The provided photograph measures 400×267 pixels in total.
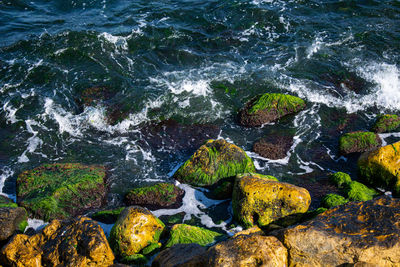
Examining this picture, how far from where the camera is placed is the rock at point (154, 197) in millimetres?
7641

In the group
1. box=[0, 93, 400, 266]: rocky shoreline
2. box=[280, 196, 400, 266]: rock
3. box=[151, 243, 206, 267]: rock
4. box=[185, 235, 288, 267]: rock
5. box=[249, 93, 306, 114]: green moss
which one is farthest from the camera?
box=[249, 93, 306, 114]: green moss

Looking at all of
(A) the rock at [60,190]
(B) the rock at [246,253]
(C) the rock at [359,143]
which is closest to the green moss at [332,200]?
(C) the rock at [359,143]

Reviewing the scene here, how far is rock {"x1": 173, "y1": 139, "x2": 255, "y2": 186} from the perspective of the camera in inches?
319

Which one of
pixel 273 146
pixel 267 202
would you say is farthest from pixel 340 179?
pixel 267 202

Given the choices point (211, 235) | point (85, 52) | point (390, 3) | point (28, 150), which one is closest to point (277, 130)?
point (211, 235)

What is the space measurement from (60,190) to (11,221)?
1205mm

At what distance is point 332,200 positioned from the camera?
7191mm

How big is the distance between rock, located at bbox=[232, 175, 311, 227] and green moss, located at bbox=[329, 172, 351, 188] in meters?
1.31

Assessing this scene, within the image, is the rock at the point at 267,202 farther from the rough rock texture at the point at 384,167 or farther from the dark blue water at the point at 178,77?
the rough rock texture at the point at 384,167

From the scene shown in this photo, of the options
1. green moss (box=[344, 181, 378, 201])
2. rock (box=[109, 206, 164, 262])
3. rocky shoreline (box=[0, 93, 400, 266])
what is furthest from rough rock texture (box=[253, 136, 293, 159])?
rock (box=[109, 206, 164, 262])

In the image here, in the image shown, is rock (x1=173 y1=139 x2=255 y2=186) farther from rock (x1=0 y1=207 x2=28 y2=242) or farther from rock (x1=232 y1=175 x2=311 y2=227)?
rock (x1=0 y1=207 x2=28 y2=242)

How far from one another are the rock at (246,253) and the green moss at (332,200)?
2.53 m

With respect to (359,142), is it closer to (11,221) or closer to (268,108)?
(268,108)

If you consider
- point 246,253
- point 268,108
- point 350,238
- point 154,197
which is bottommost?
point 154,197
